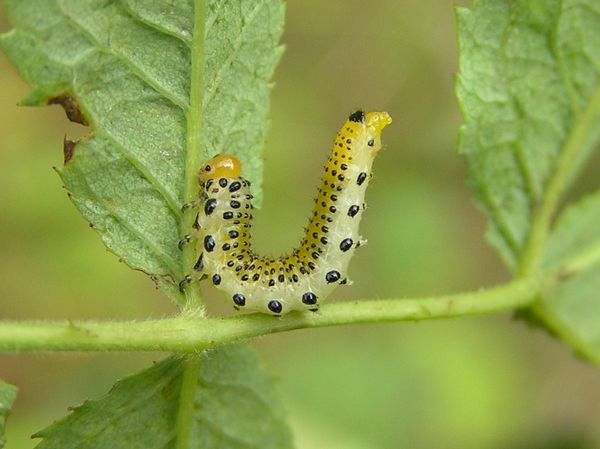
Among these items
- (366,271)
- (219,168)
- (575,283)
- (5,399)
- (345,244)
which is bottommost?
(366,271)

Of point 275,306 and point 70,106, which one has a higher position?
point 70,106

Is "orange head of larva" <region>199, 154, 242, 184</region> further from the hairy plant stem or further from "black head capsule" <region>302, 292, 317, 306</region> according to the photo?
"black head capsule" <region>302, 292, 317, 306</region>

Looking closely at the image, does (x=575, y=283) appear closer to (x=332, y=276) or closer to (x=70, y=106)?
(x=332, y=276)

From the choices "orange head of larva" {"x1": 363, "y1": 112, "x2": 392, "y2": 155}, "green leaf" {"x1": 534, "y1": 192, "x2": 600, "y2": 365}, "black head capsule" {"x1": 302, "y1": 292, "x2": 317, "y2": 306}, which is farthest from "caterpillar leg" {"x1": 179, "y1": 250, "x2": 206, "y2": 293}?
"green leaf" {"x1": 534, "y1": 192, "x2": 600, "y2": 365}

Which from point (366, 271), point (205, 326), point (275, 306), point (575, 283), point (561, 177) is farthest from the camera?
point (366, 271)

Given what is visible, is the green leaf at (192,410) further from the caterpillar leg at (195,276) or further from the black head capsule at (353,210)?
the black head capsule at (353,210)

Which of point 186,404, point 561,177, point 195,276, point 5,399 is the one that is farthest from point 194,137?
point 561,177

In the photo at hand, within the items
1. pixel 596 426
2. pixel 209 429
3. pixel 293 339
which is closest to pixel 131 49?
pixel 209 429

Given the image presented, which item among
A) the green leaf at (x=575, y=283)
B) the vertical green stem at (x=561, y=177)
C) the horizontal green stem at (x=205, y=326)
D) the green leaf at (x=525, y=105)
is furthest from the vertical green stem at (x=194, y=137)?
the green leaf at (x=575, y=283)
